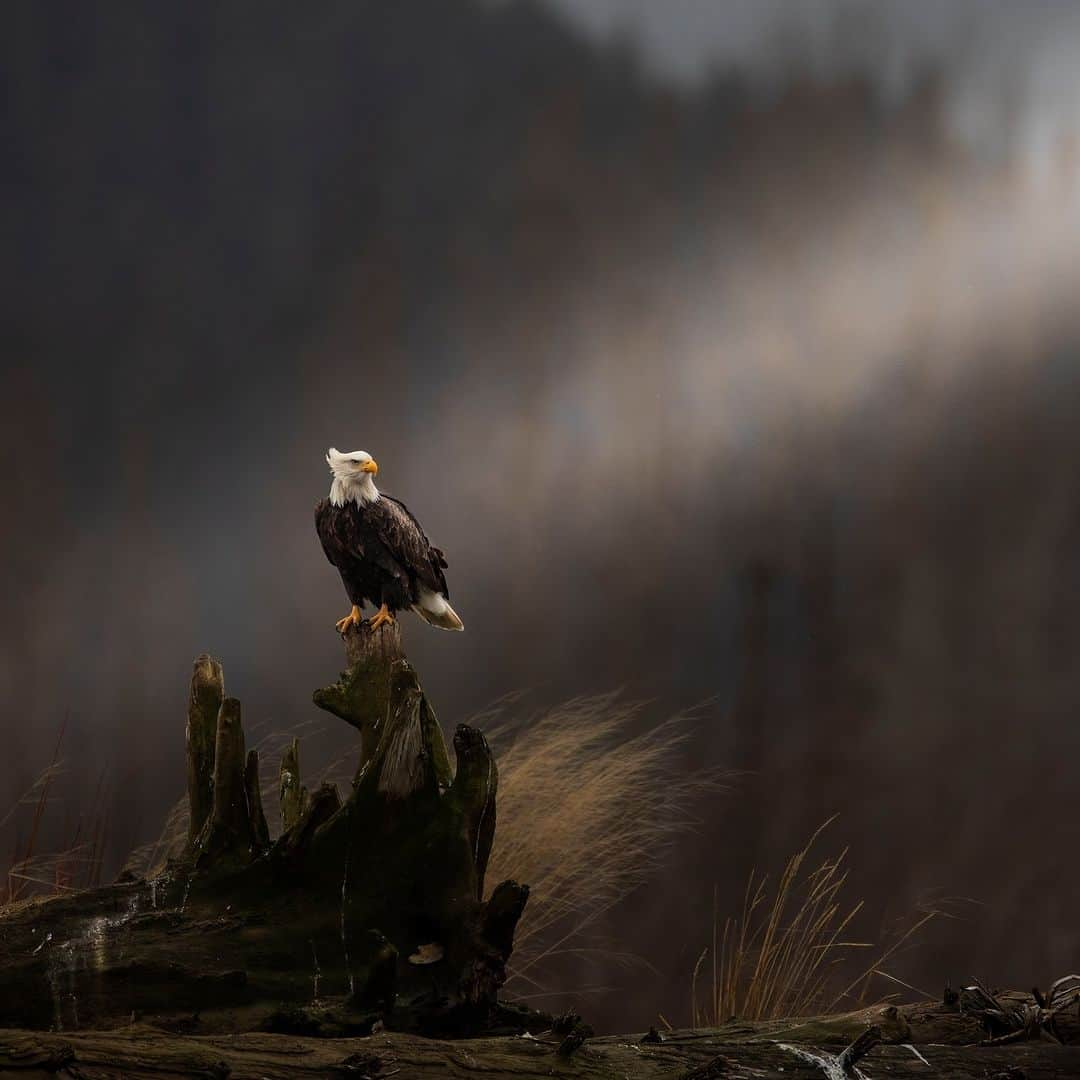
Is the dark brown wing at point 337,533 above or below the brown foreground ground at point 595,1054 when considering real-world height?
above

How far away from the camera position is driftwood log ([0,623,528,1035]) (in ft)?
7.40

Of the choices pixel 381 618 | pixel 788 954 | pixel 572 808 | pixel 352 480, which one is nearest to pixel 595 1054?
pixel 381 618

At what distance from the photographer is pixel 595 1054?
2006 mm

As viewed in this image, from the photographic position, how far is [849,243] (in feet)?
17.4

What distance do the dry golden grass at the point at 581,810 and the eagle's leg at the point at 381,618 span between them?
1.06 meters

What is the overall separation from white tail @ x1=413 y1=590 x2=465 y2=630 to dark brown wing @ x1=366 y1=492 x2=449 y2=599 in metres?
0.03

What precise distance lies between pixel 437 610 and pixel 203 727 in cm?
124

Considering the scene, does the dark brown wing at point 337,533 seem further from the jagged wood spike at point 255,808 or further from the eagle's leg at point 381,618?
the jagged wood spike at point 255,808

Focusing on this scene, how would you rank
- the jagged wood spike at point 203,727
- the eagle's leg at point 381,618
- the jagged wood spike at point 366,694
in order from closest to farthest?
the jagged wood spike at point 203,727, the jagged wood spike at point 366,694, the eagle's leg at point 381,618

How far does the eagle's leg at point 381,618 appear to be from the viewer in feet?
11.4

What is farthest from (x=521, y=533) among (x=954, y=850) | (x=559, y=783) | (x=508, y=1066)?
(x=508, y=1066)

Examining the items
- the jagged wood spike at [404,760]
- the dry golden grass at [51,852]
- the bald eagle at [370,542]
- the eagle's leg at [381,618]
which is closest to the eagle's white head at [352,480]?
the bald eagle at [370,542]

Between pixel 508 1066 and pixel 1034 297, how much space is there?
4465 mm

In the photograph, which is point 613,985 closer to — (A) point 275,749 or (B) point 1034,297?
(A) point 275,749
